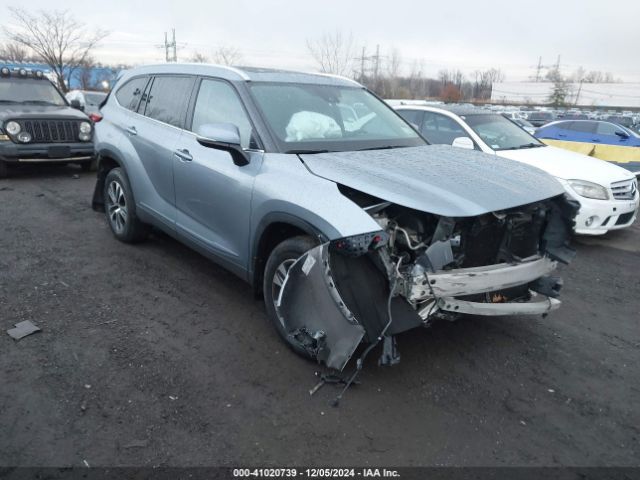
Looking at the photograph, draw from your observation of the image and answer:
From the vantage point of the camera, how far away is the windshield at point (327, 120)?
12.0 feet

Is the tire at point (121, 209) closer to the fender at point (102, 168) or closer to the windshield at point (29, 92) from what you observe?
the fender at point (102, 168)

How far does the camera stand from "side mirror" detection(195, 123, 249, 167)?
3361 mm

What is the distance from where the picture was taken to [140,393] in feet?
9.80

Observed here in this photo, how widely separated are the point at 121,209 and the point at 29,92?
20.2ft

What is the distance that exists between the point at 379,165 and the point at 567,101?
80720 mm

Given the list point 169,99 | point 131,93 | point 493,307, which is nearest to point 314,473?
point 493,307

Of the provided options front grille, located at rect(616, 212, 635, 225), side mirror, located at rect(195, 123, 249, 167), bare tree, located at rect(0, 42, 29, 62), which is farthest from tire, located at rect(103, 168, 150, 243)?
bare tree, located at rect(0, 42, 29, 62)

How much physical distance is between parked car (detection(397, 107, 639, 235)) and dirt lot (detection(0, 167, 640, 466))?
1.81 meters

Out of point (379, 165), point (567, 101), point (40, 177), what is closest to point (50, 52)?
point (40, 177)

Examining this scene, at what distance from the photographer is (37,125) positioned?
8805 millimetres

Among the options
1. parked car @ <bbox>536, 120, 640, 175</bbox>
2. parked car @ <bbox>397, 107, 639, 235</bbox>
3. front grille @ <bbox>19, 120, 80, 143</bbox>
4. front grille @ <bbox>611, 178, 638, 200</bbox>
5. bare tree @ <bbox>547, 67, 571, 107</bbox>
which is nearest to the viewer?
parked car @ <bbox>397, 107, 639, 235</bbox>

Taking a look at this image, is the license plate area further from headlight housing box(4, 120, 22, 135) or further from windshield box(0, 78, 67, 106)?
windshield box(0, 78, 67, 106)

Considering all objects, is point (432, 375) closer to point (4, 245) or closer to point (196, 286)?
point (196, 286)

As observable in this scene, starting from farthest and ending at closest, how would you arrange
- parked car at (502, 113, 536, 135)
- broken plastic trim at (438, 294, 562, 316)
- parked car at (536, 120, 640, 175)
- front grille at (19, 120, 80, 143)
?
parked car at (536, 120, 640, 175)
front grille at (19, 120, 80, 143)
parked car at (502, 113, 536, 135)
broken plastic trim at (438, 294, 562, 316)
